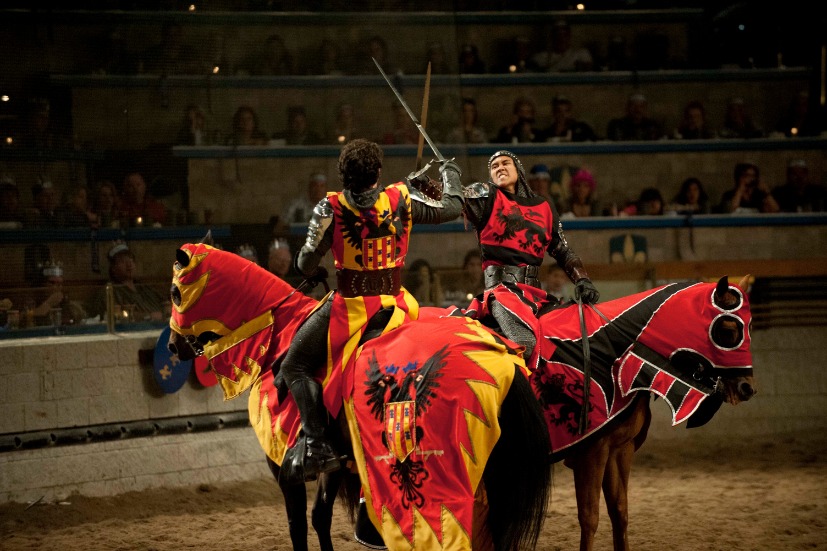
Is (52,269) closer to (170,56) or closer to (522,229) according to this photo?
(170,56)

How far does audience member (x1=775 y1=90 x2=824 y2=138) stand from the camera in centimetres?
1065

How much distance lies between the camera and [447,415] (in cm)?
337

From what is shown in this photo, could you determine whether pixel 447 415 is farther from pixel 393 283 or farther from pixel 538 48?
pixel 538 48

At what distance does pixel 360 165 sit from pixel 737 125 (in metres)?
7.96

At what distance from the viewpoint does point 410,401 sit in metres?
3.42

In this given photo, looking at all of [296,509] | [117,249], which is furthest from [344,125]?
[296,509]

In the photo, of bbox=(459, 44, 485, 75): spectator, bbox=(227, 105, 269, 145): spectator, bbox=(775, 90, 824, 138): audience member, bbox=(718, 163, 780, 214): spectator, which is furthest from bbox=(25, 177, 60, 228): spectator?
bbox=(775, 90, 824, 138): audience member

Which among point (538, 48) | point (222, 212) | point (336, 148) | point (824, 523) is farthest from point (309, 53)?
point (824, 523)

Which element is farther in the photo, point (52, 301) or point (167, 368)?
point (167, 368)

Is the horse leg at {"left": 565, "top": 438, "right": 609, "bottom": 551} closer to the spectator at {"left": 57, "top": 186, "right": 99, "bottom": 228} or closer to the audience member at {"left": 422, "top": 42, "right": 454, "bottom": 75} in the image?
the spectator at {"left": 57, "top": 186, "right": 99, "bottom": 228}

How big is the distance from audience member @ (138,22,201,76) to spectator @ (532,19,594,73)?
479 centimetres

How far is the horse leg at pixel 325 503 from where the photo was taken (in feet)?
14.7

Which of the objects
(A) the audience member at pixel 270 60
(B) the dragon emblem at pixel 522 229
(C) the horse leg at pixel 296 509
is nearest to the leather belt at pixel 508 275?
(B) the dragon emblem at pixel 522 229

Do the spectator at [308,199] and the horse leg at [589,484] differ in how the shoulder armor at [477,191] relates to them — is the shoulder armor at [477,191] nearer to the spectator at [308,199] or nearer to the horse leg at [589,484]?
the horse leg at [589,484]
